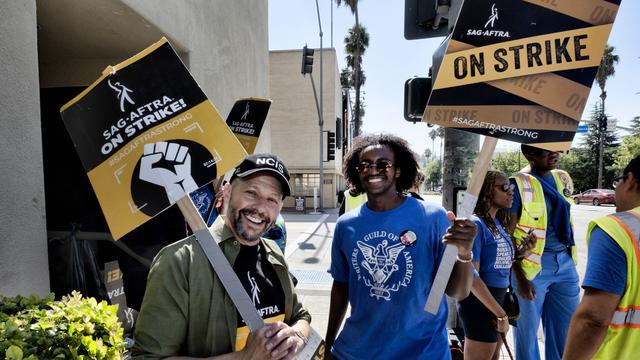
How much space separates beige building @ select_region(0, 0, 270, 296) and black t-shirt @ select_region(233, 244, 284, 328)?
142 cm

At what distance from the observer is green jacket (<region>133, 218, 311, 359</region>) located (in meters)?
1.27

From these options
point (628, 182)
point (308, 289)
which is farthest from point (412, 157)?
point (308, 289)

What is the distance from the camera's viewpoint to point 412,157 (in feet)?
7.69

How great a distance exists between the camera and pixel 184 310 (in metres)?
1.31

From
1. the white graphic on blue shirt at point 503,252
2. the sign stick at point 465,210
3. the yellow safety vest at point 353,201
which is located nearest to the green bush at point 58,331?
the sign stick at point 465,210

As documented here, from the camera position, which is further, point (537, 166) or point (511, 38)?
point (537, 166)

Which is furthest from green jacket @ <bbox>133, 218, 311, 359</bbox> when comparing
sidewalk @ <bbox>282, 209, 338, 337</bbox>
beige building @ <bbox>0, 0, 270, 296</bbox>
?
sidewalk @ <bbox>282, 209, 338, 337</bbox>

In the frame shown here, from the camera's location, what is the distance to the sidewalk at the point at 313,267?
4730 millimetres

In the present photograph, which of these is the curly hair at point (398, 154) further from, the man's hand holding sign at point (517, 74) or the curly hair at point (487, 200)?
the curly hair at point (487, 200)

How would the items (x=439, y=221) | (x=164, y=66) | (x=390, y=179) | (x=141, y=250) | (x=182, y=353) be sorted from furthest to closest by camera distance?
(x=141, y=250), (x=390, y=179), (x=439, y=221), (x=164, y=66), (x=182, y=353)

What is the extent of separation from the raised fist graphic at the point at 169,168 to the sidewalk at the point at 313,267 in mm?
3372

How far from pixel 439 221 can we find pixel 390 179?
1.24 ft

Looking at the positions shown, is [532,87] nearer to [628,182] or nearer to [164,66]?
[628,182]

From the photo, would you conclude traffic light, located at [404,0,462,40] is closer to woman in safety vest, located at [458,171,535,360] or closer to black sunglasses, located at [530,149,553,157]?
black sunglasses, located at [530,149,553,157]
